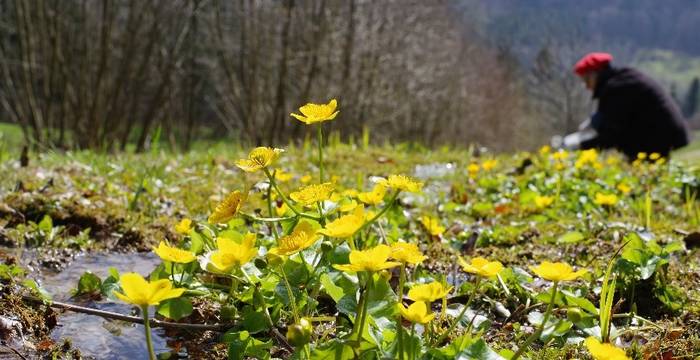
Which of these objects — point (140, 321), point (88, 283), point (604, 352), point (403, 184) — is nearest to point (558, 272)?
point (604, 352)

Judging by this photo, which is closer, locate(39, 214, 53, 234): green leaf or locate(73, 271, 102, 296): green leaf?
locate(73, 271, 102, 296): green leaf

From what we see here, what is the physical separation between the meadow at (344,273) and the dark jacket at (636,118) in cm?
378

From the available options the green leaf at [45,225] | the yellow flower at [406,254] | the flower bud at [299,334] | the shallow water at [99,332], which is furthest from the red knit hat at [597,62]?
the flower bud at [299,334]

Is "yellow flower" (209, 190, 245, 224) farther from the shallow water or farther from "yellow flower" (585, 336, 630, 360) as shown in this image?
"yellow flower" (585, 336, 630, 360)

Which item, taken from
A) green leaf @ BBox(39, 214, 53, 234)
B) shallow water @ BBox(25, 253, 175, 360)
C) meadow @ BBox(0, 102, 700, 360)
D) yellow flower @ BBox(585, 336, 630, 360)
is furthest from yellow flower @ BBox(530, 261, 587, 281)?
green leaf @ BBox(39, 214, 53, 234)

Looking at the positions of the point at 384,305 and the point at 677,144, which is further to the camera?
the point at 677,144

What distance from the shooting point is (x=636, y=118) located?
271 inches

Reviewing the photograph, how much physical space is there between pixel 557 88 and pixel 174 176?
54774mm

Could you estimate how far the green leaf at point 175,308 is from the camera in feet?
4.08

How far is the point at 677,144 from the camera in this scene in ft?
21.9

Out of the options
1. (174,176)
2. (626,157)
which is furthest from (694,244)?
(626,157)

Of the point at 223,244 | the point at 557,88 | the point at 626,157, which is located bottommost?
the point at 557,88

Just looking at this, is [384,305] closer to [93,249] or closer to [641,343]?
[641,343]

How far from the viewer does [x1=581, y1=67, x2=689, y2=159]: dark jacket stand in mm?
6684
